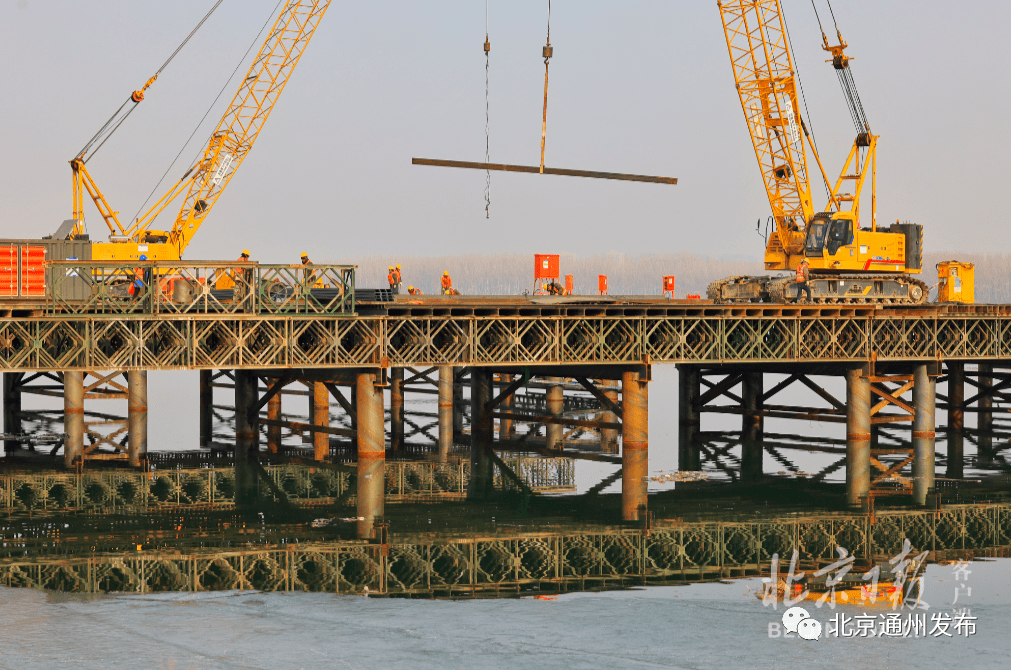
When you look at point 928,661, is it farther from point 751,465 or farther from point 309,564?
point 751,465

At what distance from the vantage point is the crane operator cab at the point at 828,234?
201 ft

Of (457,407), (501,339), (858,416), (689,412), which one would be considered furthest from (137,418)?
(858,416)

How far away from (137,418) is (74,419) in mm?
2615

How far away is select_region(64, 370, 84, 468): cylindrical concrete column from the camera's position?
4878cm

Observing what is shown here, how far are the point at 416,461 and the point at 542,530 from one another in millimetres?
16006

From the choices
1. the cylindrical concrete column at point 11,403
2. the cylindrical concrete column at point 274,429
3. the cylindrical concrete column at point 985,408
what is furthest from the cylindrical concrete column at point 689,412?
the cylindrical concrete column at point 11,403

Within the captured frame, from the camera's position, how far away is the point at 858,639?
21.8 meters

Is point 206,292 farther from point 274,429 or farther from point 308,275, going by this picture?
point 274,429

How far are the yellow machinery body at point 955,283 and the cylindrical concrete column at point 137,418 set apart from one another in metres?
41.1

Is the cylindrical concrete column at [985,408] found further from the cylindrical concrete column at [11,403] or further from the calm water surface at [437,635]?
the cylindrical concrete column at [11,403]

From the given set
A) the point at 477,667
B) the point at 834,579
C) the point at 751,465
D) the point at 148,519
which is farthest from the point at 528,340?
the point at 477,667

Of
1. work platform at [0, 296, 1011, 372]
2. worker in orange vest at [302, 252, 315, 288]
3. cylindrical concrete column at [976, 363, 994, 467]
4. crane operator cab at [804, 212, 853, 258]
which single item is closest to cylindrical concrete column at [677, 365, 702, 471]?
work platform at [0, 296, 1011, 372]

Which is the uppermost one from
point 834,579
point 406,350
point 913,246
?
point 913,246

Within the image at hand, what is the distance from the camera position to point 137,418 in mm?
50844
